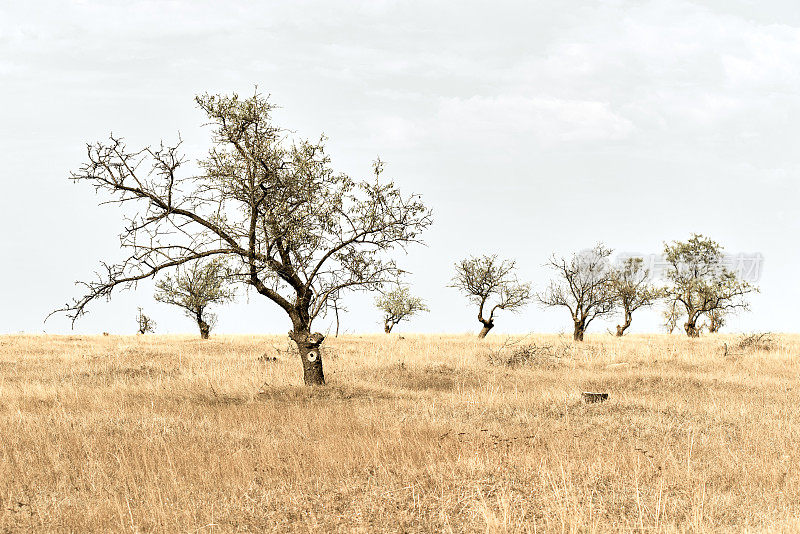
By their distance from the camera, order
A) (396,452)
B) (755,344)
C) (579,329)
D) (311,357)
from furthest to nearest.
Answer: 1. (579,329)
2. (755,344)
3. (311,357)
4. (396,452)

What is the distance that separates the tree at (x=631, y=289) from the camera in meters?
44.5

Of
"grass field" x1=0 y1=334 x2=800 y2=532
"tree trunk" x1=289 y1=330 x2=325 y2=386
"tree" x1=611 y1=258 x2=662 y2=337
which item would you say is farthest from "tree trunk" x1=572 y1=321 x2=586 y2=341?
"tree trunk" x1=289 y1=330 x2=325 y2=386

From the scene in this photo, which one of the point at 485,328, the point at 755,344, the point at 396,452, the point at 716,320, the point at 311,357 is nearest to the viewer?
the point at 396,452

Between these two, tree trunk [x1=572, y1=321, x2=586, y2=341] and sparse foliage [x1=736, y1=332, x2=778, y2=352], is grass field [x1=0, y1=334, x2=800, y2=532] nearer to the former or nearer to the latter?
sparse foliage [x1=736, y1=332, x2=778, y2=352]

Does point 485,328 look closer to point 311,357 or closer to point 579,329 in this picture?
point 579,329

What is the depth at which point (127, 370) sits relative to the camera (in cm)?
2150

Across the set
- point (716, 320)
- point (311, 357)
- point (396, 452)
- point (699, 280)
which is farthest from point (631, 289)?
point (396, 452)

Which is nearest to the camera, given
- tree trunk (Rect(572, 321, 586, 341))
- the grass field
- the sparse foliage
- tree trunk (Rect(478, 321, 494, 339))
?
the grass field

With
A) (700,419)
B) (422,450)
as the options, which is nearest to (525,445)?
(422,450)

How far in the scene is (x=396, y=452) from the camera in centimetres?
1001

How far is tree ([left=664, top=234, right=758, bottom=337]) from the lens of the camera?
44.1 m

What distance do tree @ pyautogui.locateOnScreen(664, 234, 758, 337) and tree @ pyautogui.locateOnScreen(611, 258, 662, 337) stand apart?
1.38 meters

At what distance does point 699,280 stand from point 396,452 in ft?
134

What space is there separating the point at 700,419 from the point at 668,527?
7.61 m
